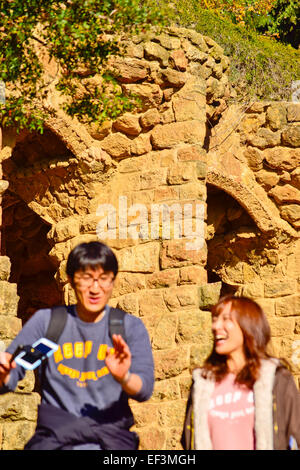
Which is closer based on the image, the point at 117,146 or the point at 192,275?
the point at 192,275

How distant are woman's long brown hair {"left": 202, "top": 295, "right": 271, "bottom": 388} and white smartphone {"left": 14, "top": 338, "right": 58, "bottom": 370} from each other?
83cm

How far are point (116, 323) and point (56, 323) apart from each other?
1.05 ft

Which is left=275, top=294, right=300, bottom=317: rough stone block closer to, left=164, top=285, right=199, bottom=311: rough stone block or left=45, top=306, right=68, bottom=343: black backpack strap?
left=164, top=285, right=199, bottom=311: rough stone block

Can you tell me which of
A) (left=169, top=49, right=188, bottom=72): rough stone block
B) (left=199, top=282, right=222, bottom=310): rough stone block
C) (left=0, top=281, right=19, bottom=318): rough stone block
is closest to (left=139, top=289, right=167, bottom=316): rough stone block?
(left=199, top=282, right=222, bottom=310): rough stone block

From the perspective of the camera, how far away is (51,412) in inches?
176

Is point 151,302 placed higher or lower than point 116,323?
higher

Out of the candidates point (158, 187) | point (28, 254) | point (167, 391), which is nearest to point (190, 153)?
point (158, 187)

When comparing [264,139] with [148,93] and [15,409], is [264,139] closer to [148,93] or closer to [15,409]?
[148,93]

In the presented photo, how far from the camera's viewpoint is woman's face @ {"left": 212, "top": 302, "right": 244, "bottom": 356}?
4.64m

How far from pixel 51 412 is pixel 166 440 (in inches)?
150

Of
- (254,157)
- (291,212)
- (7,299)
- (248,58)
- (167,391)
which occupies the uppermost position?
(248,58)

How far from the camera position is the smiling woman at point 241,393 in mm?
4332

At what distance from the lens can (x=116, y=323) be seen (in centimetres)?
460

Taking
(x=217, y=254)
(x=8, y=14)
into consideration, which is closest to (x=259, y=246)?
(x=217, y=254)
